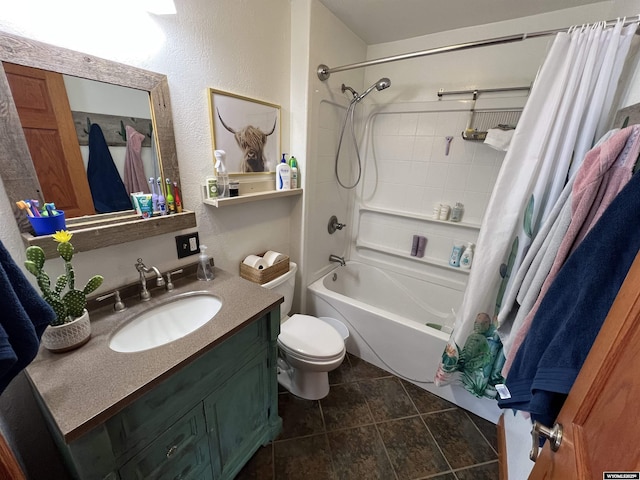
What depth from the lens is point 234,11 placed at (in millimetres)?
1258

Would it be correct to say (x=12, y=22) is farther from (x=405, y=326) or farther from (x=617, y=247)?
(x=405, y=326)

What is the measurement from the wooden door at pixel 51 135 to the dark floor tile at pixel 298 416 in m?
1.45

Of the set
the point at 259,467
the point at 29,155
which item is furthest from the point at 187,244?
the point at 259,467

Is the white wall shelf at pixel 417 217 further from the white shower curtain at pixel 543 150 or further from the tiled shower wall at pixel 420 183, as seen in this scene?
the white shower curtain at pixel 543 150

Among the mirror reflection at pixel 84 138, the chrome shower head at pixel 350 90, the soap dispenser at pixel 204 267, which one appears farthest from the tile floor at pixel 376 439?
the chrome shower head at pixel 350 90

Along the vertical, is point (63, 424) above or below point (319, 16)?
below

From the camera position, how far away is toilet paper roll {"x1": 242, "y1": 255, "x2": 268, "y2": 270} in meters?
1.55

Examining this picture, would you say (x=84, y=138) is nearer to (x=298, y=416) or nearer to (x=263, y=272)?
(x=263, y=272)

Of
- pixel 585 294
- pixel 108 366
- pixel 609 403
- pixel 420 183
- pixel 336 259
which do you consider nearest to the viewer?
pixel 609 403

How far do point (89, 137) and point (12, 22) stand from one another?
1.06 ft

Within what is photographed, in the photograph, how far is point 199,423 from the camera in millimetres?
924

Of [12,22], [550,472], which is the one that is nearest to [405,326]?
[550,472]

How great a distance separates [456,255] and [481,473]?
1363mm

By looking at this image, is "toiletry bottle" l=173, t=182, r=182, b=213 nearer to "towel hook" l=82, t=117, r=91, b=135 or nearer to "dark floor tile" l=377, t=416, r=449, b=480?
"towel hook" l=82, t=117, r=91, b=135
